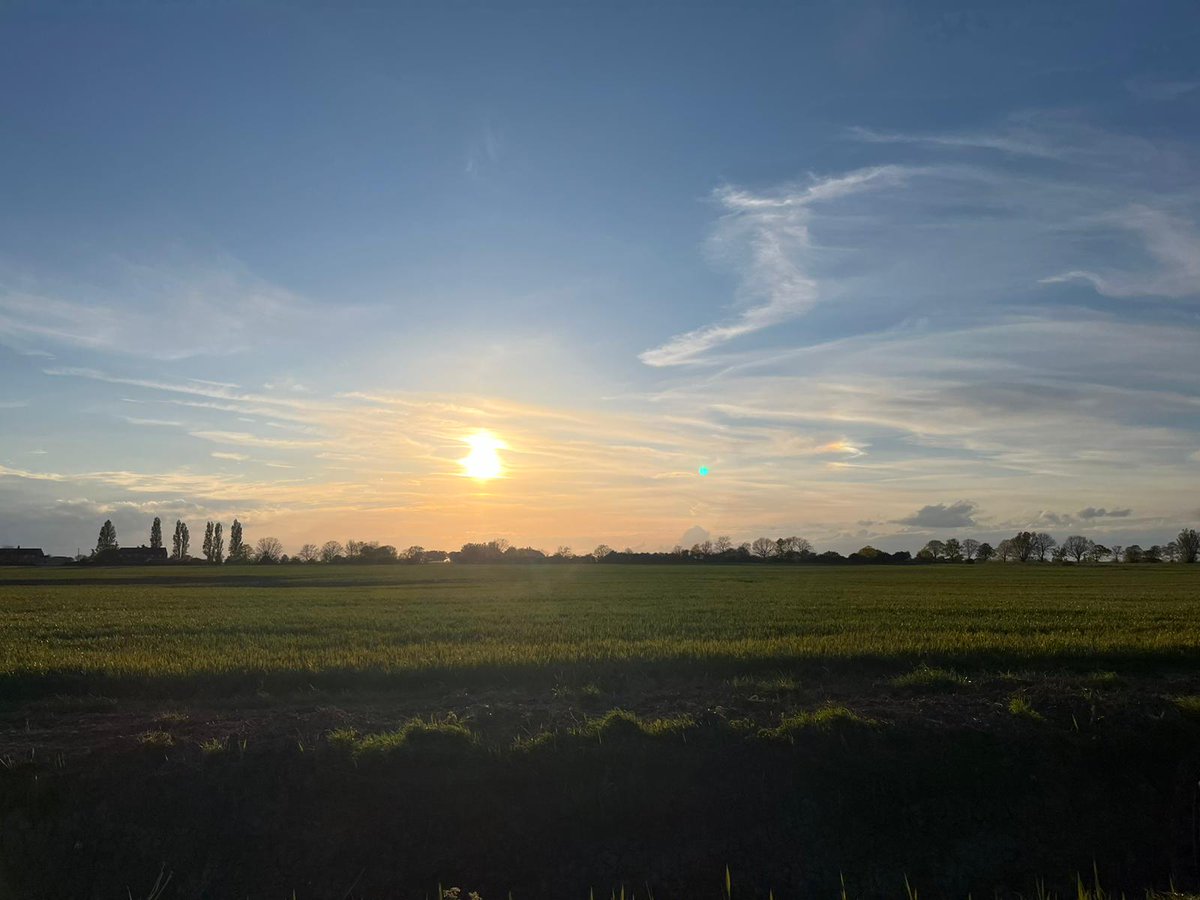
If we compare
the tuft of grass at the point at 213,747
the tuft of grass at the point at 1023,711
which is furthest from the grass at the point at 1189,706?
the tuft of grass at the point at 213,747

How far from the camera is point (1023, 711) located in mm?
11539

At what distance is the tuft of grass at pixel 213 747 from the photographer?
32.8 feet

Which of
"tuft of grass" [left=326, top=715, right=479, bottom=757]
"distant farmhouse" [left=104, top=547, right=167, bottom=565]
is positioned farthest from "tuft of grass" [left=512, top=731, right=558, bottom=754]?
"distant farmhouse" [left=104, top=547, right=167, bottom=565]

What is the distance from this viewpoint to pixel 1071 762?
34.9 feet

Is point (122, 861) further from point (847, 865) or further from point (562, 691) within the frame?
point (847, 865)

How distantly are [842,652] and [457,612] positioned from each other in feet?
51.3

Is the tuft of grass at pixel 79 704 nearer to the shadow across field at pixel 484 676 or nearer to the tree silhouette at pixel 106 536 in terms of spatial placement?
the shadow across field at pixel 484 676

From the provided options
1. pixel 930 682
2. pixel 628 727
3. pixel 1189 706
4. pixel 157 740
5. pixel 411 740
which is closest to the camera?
pixel 157 740

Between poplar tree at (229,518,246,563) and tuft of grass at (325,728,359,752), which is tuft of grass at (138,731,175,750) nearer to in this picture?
tuft of grass at (325,728,359,752)

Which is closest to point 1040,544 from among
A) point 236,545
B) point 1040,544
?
point 1040,544

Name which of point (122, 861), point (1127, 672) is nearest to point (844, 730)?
point (122, 861)

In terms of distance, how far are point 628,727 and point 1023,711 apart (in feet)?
19.4

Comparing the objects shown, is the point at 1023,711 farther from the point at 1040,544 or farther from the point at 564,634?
the point at 1040,544

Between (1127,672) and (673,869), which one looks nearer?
(673,869)
